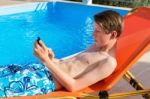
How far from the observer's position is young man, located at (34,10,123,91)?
10.4 ft

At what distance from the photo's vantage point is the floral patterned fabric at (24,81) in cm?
309

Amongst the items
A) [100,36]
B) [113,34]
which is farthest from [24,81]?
[113,34]

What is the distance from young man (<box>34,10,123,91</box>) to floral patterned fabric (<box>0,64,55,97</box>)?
0.32 ft

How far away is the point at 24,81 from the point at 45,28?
7645mm

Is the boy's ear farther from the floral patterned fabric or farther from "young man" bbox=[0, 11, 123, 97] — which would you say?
the floral patterned fabric

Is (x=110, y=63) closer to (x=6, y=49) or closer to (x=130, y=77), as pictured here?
(x=130, y=77)

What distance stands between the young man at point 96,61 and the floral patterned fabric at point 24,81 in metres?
0.10

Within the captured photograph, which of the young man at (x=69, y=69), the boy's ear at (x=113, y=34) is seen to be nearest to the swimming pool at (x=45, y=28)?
the young man at (x=69, y=69)

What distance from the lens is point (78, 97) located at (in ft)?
10.1

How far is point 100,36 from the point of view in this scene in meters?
3.36

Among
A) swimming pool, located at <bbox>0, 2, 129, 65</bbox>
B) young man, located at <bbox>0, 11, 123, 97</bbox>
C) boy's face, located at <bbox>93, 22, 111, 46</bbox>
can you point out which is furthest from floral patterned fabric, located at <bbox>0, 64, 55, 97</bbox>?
swimming pool, located at <bbox>0, 2, 129, 65</bbox>

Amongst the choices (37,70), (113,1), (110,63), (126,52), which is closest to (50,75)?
(37,70)

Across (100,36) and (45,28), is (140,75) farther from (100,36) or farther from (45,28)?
(45,28)

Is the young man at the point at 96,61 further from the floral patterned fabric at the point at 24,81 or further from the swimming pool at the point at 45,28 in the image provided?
the swimming pool at the point at 45,28
